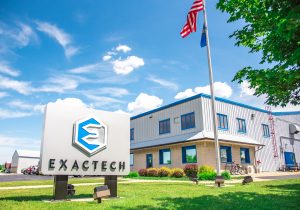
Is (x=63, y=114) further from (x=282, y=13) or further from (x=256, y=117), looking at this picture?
(x=256, y=117)

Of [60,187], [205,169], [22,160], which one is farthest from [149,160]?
[22,160]

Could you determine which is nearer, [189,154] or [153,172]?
[153,172]

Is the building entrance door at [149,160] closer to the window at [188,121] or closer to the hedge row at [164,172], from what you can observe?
the hedge row at [164,172]

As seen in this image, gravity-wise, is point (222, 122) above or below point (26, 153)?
above

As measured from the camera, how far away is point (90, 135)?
9242 mm

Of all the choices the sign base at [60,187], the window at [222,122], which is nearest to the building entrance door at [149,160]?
the window at [222,122]

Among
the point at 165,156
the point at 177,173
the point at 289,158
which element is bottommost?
the point at 177,173

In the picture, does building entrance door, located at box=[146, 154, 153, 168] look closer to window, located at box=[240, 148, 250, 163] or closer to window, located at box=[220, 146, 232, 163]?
window, located at box=[220, 146, 232, 163]

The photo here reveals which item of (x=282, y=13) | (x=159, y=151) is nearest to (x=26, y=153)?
(x=159, y=151)

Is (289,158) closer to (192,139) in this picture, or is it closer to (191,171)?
(192,139)

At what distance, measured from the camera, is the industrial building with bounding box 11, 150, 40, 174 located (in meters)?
71.6

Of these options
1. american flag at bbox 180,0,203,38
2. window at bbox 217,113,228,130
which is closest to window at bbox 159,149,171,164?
window at bbox 217,113,228,130

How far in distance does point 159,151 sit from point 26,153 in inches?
2342

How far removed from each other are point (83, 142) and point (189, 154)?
19094mm
